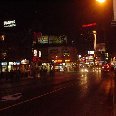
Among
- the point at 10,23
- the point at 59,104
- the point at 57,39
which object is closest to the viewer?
the point at 59,104

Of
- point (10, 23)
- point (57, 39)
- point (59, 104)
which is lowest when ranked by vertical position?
point (59, 104)

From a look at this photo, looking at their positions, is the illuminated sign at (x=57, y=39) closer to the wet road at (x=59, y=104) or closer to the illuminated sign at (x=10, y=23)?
the illuminated sign at (x=10, y=23)

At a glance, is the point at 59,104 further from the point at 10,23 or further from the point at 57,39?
the point at 57,39

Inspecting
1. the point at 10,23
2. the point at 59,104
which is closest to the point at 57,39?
the point at 10,23

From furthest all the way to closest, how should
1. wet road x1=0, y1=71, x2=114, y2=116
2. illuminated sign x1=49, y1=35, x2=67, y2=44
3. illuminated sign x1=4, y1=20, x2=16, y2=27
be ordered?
illuminated sign x1=49, y1=35, x2=67, y2=44
illuminated sign x1=4, y1=20, x2=16, y2=27
wet road x1=0, y1=71, x2=114, y2=116

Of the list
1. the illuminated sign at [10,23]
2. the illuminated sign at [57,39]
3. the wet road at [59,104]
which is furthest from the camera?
the illuminated sign at [57,39]

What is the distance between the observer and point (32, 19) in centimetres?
10419

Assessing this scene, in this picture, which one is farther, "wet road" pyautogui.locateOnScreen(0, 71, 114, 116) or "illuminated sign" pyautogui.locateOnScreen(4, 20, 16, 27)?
"illuminated sign" pyautogui.locateOnScreen(4, 20, 16, 27)

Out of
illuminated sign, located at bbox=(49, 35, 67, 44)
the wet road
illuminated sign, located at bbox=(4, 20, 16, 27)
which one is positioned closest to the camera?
the wet road

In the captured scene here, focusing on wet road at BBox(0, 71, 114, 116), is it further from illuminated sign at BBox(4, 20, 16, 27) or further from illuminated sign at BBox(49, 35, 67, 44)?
illuminated sign at BBox(49, 35, 67, 44)

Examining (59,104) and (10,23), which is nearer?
(59,104)

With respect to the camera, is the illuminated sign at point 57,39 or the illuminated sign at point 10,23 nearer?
the illuminated sign at point 10,23

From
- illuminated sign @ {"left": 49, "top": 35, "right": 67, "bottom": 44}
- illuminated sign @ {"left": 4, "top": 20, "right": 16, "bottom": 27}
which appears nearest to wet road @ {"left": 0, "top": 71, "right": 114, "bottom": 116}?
illuminated sign @ {"left": 4, "top": 20, "right": 16, "bottom": 27}

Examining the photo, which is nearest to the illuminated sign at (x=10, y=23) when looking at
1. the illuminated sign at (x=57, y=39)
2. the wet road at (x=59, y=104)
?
the illuminated sign at (x=57, y=39)
